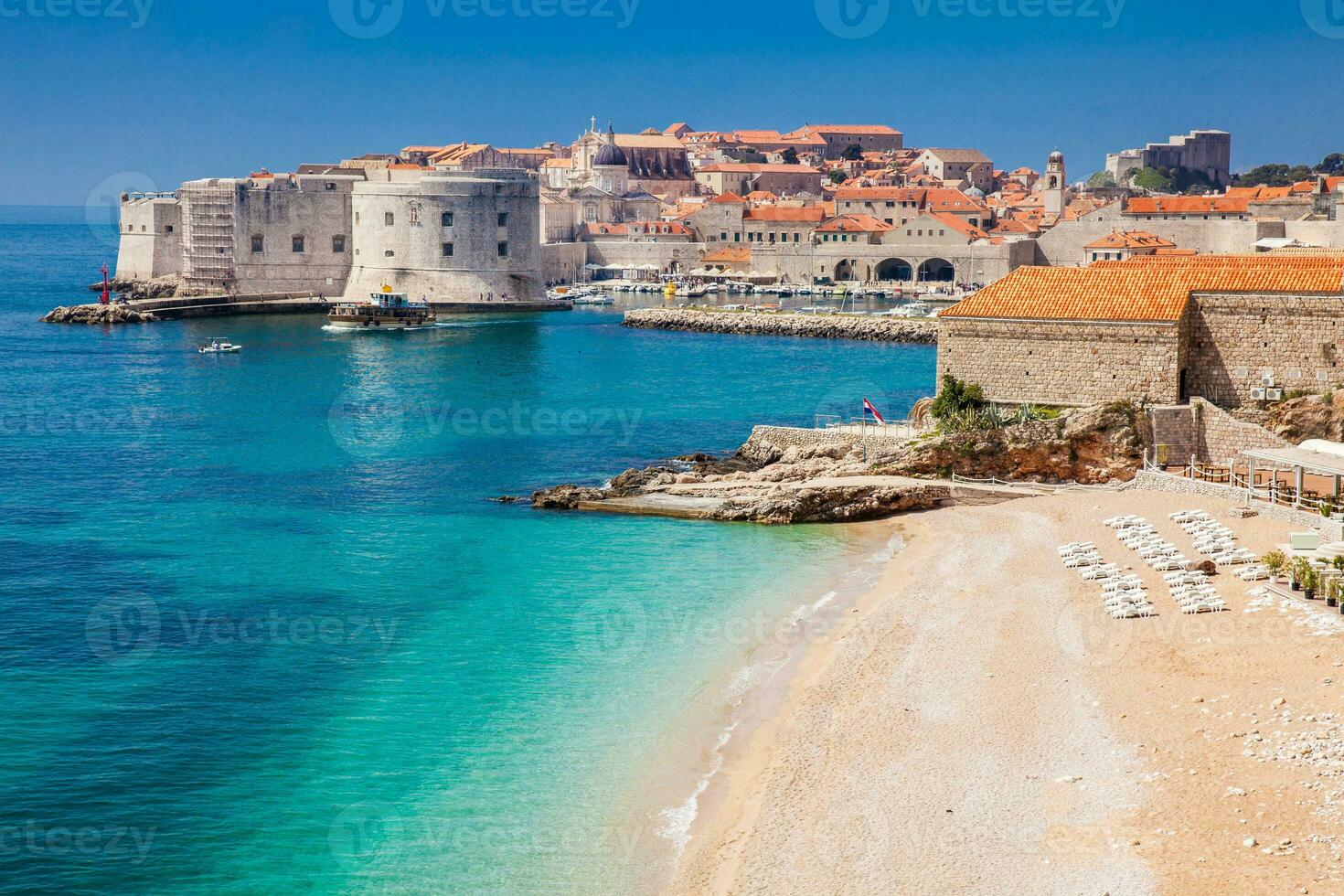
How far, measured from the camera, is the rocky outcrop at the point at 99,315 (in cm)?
5522

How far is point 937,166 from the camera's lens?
122 m

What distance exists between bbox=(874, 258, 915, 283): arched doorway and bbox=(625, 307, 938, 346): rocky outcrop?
2065cm

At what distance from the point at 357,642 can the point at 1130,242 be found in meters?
54.0

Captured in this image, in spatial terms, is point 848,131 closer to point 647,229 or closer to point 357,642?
point 647,229

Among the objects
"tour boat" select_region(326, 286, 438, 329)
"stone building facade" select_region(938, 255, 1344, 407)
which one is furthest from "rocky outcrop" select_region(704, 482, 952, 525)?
"tour boat" select_region(326, 286, 438, 329)

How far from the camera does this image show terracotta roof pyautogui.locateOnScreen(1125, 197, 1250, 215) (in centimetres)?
7100

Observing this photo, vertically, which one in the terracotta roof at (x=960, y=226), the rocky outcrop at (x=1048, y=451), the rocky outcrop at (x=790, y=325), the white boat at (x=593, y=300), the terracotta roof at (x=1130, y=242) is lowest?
the rocky outcrop at (x=1048, y=451)

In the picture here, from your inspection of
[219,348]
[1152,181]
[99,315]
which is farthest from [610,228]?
[1152,181]

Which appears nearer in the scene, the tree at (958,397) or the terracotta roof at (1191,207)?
the tree at (958,397)

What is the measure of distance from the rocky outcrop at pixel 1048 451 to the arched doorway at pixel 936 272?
54303 millimetres

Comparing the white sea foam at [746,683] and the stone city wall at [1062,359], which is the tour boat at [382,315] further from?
the white sea foam at [746,683]

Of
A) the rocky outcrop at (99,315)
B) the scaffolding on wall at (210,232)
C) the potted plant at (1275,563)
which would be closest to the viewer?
the potted plant at (1275,563)

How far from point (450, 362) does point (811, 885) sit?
3464cm

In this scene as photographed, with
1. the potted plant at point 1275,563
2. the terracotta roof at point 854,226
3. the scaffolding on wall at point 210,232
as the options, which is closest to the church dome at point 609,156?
the terracotta roof at point 854,226
